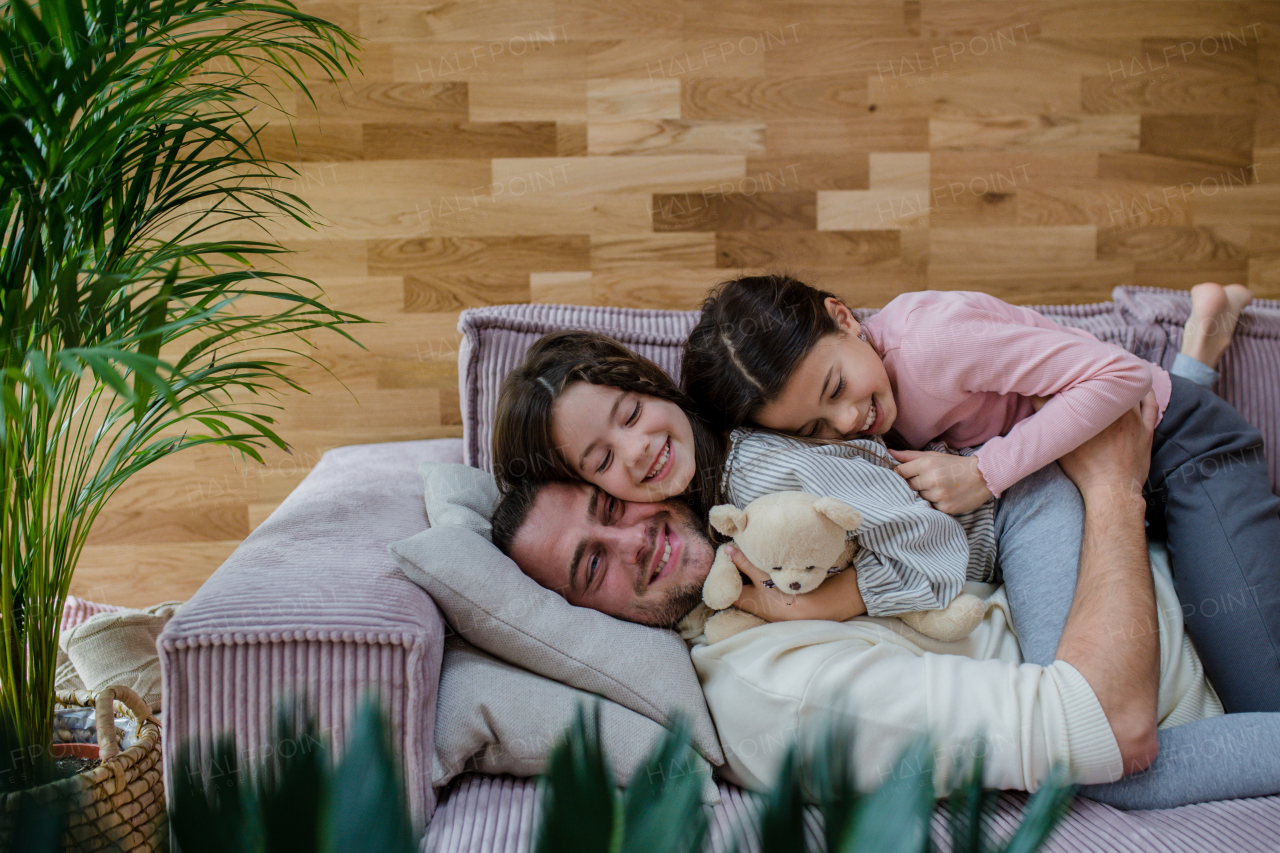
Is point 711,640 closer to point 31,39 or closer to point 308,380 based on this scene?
point 31,39

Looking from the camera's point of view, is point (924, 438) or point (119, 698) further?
point (924, 438)

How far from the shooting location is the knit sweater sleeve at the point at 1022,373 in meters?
1.29

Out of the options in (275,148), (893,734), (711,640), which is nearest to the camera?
(893,734)

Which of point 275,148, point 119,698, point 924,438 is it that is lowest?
point 119,698

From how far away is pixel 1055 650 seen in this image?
1.17 m

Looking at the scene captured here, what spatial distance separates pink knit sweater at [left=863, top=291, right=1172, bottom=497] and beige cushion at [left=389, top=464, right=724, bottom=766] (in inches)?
26.2

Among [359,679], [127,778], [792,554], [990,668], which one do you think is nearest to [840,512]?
[792,554]

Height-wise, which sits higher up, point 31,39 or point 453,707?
point 31,39

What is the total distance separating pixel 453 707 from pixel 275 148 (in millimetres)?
1613

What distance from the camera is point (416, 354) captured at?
2086mm

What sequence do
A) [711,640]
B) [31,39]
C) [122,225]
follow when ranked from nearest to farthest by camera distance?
[31,39] → [122,225] → [711,640]

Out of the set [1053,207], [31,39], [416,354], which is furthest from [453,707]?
[1053,207]

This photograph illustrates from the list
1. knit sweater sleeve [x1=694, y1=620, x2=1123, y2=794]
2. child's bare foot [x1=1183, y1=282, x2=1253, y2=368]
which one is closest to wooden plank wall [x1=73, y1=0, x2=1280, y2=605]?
child's bare foot [x1=1183, y1=282, x2=1253, y2=368]

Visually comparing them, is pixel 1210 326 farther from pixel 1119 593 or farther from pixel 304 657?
pixel 304 657
